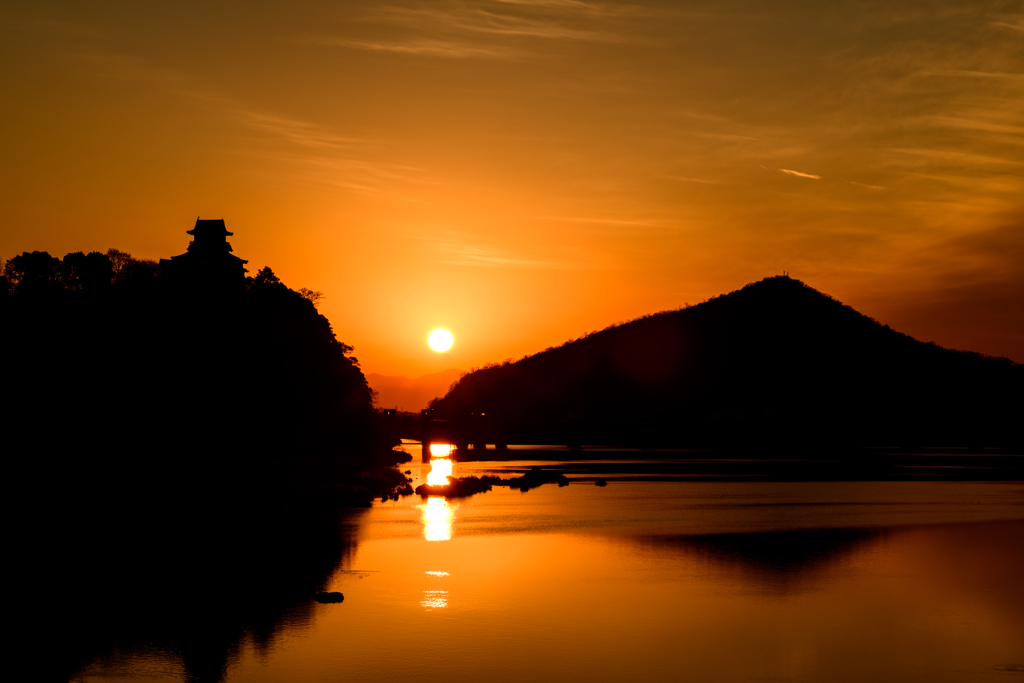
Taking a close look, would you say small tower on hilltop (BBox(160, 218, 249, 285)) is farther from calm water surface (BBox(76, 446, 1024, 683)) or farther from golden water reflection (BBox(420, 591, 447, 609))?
golden water reflection (BBox(420, 591, 447, 609))

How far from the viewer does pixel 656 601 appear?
4038 cm

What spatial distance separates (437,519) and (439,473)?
4946cm

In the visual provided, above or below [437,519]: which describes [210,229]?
above

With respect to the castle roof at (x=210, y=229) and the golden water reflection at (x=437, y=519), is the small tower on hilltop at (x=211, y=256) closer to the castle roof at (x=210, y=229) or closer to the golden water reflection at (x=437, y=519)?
the castle roof at (x=210, y=229)

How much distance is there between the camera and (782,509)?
79.8 m

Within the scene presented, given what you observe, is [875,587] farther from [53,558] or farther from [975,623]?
[53,558]

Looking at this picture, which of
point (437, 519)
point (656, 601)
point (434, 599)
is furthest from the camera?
point (437, 519)

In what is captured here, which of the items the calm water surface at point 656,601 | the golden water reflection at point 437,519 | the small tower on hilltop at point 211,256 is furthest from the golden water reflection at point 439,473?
the small tower on hilltop at point 211,256

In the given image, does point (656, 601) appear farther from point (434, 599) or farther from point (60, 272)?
point (60, 272)

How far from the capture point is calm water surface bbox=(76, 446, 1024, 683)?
2992cm

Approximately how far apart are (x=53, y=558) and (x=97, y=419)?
66.9 feet

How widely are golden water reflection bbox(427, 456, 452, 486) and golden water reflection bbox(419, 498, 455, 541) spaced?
51.3 feet

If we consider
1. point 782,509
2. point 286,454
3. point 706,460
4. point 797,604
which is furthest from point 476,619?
point 706,460

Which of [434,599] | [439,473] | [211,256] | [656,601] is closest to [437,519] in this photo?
[434,599]
